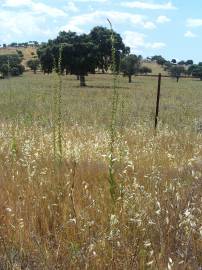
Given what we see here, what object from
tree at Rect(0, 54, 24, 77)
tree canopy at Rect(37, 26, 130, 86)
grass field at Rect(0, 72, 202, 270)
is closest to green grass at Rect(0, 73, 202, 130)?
tree at Rect(0, 54, 24, 77)

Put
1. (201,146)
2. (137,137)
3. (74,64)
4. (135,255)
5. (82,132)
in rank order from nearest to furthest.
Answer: (135,255)
(201,146)
(137,137)
(82,132)
(74,64)

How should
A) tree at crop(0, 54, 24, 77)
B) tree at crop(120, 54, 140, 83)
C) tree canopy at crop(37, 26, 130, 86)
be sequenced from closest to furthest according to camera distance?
tree at crop(0, 54, 24, 77), tree at crop(120, 54, 140, 83), tree canopy at crop(37, 26, 130, 86)

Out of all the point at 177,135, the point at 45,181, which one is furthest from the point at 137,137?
the point at 45,181

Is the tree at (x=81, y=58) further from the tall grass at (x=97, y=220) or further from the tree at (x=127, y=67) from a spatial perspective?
the tall grass at (x=97, y=220)

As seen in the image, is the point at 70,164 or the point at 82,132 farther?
the point at 82,132

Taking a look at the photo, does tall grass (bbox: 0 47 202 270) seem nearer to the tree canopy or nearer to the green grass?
the green grass

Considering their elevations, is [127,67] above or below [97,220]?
above

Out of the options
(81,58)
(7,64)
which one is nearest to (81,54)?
(81,58)

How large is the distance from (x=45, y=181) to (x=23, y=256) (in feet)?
4.92

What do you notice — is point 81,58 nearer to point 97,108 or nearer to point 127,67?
point 97,108

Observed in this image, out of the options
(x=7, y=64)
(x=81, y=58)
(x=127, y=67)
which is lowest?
(x=81, y=58)

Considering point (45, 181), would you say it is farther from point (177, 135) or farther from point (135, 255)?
point (177, 135)

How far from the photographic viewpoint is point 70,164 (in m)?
6.46

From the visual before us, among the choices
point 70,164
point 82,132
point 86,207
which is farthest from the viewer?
point 82,132
